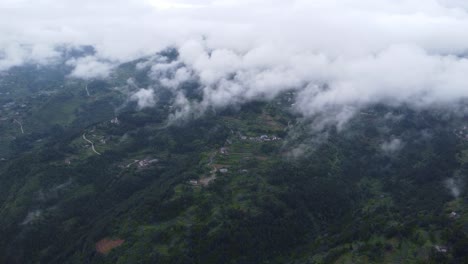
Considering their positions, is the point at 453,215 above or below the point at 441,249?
below

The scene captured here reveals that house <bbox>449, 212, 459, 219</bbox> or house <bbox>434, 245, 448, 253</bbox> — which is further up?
house <bbox>434, 245, 448, 253</bbox>

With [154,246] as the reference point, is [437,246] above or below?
above

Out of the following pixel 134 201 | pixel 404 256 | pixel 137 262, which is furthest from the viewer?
pixel 134 201

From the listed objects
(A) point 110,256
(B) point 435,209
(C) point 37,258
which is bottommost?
(C) point 37,258

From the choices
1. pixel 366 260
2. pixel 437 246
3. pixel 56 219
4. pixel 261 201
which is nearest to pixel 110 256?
pixel 56 219

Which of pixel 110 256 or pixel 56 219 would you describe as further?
pixel 56 219

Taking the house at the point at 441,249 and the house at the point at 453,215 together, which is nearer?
the house at the point at 441,249

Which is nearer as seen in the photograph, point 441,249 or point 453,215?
point 441,249

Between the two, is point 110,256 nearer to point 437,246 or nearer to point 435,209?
point 437,246

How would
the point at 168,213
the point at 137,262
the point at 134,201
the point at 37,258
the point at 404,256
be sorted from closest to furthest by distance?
the point at 404,256 → the point at 137,262 → the point at 37,258 → the point at 168,213 → the point at 134,201

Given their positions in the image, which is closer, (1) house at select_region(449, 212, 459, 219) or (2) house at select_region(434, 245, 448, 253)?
(2) house at select_region(434, 245, 448, 253)

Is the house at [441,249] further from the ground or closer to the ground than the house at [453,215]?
further from the ground
